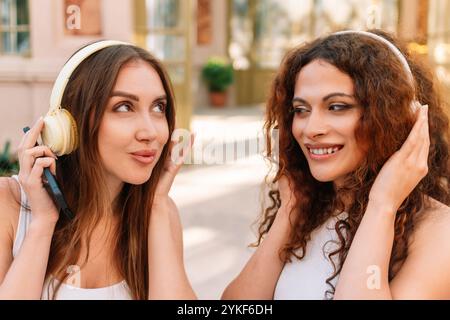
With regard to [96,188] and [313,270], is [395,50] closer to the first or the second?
[313,270]

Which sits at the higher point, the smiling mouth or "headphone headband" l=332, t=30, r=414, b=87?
"headphone headband" l=332, t=30, r=414, b=87

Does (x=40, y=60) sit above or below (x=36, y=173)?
above

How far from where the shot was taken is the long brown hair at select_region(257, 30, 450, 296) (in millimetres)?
1619

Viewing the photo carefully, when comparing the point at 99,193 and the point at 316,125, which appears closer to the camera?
the point at 316,125

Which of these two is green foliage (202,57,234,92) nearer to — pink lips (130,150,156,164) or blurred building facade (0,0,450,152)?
blurred building facade (0,0,450,152)

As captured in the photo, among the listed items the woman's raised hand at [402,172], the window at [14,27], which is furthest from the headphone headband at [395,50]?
the window at [14,27]

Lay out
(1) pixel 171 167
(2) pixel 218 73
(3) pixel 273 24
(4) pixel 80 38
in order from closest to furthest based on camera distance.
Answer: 1. (1) pixel 171 167
2. (4) pixel 80 38
3. (2) pixel 218 73
4. (3) pixel 273 24

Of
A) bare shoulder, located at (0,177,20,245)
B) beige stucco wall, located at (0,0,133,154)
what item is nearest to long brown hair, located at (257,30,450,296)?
bare shoulder, located at (0,177,20,245)

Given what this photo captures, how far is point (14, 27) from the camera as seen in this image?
7.06m

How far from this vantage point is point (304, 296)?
168 cm

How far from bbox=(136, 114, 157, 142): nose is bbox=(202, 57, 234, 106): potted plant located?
12.1 meters

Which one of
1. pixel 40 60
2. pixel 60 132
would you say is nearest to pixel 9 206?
pixel 60 132

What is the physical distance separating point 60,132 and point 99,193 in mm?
260
